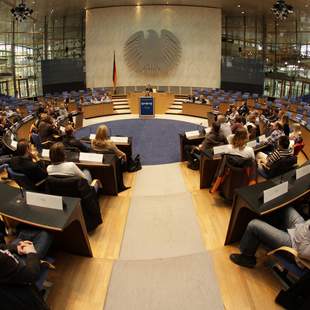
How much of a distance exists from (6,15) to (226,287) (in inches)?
→ 697

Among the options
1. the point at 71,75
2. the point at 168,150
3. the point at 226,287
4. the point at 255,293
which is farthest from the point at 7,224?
the point at 71,75

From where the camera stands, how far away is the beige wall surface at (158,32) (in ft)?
60.8

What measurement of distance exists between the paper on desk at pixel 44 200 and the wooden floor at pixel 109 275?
2.23ft

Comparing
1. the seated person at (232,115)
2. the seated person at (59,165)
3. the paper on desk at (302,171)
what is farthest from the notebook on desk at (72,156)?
the seated person at (232,115)

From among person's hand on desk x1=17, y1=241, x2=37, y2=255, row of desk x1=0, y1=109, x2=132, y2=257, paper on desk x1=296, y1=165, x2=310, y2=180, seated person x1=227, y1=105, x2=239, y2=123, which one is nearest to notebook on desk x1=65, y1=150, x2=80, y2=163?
row of desk x1=0, y1=109, x2=132, y2=257

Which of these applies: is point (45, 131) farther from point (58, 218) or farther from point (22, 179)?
point (58, 218)

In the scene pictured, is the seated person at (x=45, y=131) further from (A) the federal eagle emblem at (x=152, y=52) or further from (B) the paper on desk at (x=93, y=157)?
(A) the federal eagle emblem at (x=152, y=52)

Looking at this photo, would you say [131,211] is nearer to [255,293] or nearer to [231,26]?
[255,293]

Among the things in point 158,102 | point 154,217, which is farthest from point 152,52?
point 154,217

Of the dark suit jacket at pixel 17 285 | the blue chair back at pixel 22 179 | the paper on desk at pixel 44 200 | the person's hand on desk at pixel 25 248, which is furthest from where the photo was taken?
the blue chair back at pixel 22 179

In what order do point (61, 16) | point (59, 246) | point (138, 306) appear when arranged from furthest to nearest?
point (61, 16)
point (59, 246)
point (138, 306)

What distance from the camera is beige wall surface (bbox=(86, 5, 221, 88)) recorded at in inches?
730

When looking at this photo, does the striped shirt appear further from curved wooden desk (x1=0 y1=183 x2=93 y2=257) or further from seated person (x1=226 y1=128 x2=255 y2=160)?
curved wooden desk (x1=0 y1=183 x2=93 y2=257)

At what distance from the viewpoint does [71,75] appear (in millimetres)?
19188
